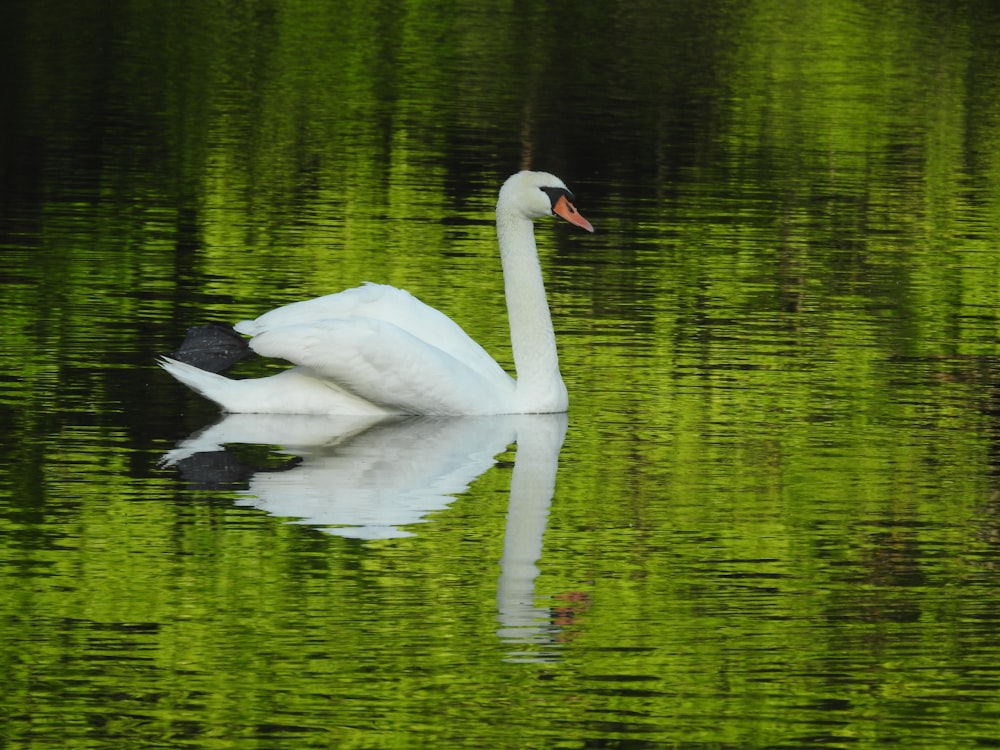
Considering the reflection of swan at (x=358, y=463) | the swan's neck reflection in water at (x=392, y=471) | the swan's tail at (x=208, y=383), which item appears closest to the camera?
the swan's neck reflection in water at (x=392, y=471)

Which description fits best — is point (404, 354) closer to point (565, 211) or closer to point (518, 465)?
point (518, 465)

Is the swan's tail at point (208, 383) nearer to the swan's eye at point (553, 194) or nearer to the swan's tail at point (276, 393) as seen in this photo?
the swan's tail at point (276, 393)

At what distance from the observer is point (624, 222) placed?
1914cm

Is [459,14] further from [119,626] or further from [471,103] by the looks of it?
[119,626]

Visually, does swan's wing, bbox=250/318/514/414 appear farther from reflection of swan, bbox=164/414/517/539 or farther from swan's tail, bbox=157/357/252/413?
swan's tail, bbox=157/357/252/413

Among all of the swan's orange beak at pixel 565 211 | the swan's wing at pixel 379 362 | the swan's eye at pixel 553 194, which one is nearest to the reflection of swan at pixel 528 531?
the swan's wing at pixel 379 362

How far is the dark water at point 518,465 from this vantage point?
23.9ft

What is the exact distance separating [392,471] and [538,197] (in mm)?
2354

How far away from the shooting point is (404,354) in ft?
37.3

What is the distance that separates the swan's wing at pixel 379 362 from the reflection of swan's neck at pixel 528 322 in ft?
1.06

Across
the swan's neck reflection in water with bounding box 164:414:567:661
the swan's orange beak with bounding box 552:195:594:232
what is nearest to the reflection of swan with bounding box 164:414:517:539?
the swan's neck reflection in water with bounding box 164:414:567:661

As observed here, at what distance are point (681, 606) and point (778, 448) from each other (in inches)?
113

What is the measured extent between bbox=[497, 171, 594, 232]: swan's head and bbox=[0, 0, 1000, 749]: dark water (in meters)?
1.01

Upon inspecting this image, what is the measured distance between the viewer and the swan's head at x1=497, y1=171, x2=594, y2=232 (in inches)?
481
